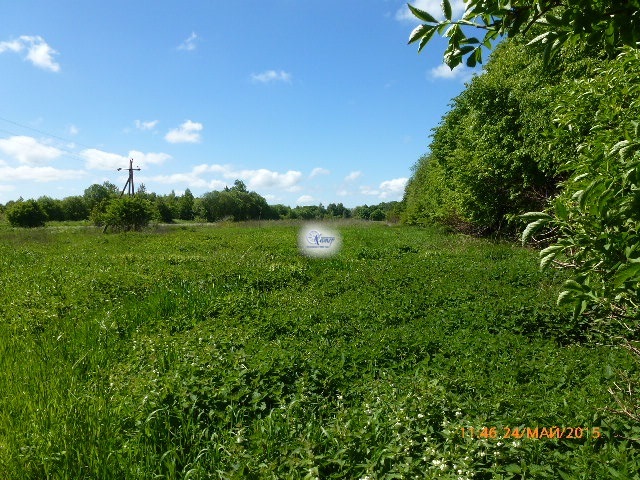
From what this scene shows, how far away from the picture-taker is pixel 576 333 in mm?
5637

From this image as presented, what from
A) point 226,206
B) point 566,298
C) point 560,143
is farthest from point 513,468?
point 226,206

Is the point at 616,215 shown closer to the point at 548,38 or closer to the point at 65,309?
the point at 548,38

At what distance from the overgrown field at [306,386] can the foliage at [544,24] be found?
241cm

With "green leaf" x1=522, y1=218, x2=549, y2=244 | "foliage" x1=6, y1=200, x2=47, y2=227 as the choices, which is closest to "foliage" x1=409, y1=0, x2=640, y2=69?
"green leaf" x1=522, y1=218, x2=549, y2=244

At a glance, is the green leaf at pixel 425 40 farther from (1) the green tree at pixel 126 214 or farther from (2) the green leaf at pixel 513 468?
(1) the green tree at pixel 126 214

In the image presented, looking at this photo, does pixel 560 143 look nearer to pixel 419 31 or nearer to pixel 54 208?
pixel 419 31

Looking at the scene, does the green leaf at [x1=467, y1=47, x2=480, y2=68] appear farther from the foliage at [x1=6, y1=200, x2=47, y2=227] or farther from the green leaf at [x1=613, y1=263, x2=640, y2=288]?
the foliage at [x1=6, y1=200, x2=47, y2=227]

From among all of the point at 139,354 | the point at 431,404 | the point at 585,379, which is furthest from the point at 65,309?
the point at 585,379

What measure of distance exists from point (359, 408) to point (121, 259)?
449 inches

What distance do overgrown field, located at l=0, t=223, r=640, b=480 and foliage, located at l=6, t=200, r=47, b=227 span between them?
38.6 m

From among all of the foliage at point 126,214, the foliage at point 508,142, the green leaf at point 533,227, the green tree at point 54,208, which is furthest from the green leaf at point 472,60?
the green tree at point 54,208

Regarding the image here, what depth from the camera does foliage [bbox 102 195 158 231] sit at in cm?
2805

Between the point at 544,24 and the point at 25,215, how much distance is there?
4798 centimetres

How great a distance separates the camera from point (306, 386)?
4105 millimetres
